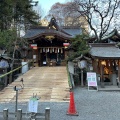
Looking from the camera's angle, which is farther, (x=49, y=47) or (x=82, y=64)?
(x=49, y=47)

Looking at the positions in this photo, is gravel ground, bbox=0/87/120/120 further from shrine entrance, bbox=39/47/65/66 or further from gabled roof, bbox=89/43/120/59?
shrine entrance, bbox=39/47/65/66

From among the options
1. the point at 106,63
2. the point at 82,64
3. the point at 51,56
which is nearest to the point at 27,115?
the point at 82,64

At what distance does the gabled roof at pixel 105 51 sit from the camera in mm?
15848

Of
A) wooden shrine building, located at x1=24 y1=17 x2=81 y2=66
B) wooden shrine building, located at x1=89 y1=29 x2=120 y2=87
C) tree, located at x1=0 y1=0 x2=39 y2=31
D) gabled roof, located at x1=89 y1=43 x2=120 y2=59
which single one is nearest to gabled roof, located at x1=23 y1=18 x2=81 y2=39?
tree, located at x1=0 y1=0 x2=39 y2=31

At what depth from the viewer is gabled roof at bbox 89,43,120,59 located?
15.8 m

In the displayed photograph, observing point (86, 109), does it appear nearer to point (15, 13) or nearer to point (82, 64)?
point (82, 64)

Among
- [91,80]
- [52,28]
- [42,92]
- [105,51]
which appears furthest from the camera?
[52,28]

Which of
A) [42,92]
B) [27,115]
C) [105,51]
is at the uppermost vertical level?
[105,51]

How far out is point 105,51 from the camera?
684 inches

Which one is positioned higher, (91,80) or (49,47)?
(49,47)

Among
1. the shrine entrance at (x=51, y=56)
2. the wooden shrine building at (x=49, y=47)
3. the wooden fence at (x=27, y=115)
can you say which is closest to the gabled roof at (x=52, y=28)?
the wooden shrine building at (x=49, y=47)

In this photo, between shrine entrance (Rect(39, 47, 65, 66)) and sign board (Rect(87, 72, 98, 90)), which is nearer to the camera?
sign board (Rect(87, 72, 98, 90))

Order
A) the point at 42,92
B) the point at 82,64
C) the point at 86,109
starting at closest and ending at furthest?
the point at 86,109, the point at 42,92, the point at 82,64

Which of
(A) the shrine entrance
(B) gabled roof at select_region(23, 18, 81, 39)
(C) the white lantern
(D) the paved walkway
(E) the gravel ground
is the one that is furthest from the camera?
(B) gabled roof at select_region(23, 18, 81, 39)
